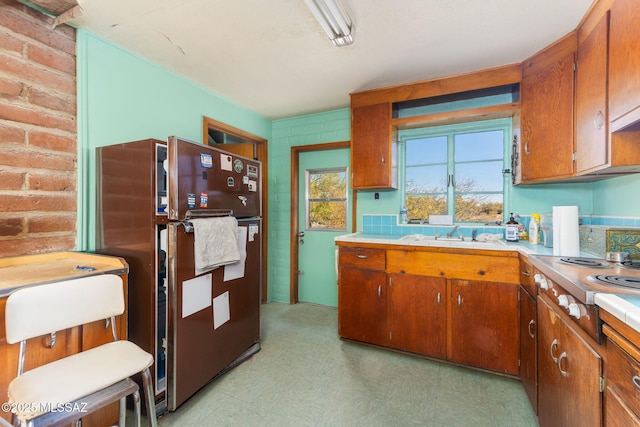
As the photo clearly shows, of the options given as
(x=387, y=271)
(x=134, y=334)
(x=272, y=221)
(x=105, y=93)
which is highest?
(x=105, y=93)

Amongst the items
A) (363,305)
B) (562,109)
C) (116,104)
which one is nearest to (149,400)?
(363,305)

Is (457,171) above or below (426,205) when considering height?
above

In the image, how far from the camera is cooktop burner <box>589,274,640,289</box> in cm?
101

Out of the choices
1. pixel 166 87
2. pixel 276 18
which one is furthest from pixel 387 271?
pixel 166 87

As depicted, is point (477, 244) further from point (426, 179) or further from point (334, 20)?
point (334, 20)

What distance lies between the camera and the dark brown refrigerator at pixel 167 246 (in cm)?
159

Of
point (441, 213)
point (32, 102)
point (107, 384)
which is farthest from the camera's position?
point (441, 213)

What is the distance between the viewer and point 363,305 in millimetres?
2410

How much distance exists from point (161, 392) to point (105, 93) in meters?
2.03

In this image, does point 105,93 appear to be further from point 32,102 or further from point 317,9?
point 317,9

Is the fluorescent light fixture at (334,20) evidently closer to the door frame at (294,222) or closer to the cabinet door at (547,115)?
the cabinet door at (547,115)

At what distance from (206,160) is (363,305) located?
1.76 metres

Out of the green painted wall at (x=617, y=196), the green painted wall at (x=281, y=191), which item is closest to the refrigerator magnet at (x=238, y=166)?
the green painted wall at (x=281, y=191)

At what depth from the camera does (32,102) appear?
1607 millimetres
